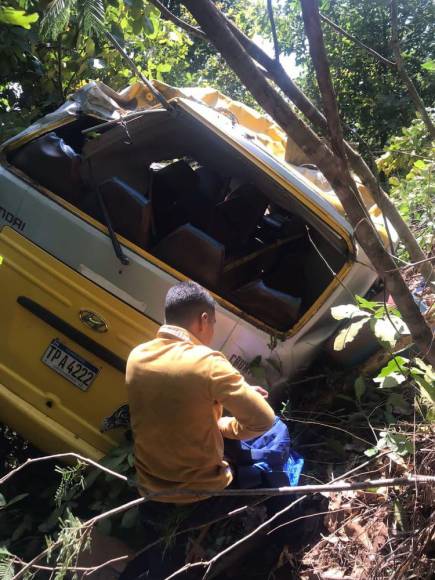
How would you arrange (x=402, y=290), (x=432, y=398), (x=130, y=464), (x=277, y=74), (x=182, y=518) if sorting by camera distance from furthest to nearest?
Result: (x=130, y=464) < (x=182, y=518) < (x=432, y=398) < (x=402, y=290) < (x=277, y=74)

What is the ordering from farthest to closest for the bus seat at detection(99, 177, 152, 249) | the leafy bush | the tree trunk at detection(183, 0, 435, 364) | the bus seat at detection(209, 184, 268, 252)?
the bus seat at detection(209, 184, 268, 252) → the leafy bush → the bus seat at detection(99, 177, 152, 249) → the tree trunk at detection(183, 0, 435, 364)

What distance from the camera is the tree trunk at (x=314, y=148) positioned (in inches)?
62.6

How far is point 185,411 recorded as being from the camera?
240 centimetres

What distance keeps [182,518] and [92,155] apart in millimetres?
2185

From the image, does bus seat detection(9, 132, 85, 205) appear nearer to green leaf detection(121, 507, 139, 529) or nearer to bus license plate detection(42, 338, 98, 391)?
bus license plate detection(42, 338, 98, 391)

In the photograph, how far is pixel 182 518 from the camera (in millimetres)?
2771

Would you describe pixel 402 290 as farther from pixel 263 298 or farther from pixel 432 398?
pixel 263 298

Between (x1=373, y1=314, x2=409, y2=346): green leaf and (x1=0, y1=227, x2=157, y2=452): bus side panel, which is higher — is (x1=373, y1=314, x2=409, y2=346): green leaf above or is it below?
above

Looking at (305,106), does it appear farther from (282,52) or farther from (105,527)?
(282,52)

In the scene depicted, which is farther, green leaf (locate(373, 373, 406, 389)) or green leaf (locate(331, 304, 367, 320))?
green leaf (locate(331, 304, 367, 320))

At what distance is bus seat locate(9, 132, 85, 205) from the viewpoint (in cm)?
345

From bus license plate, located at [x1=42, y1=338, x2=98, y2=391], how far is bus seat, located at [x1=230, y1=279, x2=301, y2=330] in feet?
2.90

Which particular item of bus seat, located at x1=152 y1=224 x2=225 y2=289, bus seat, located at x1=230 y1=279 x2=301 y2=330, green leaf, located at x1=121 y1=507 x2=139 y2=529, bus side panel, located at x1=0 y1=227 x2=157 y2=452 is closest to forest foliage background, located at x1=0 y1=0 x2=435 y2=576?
green leaf, located at x1=121 y1=507 x2=139 y2=529

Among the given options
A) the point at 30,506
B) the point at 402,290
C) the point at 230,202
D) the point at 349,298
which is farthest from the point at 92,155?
the point at 402,290
